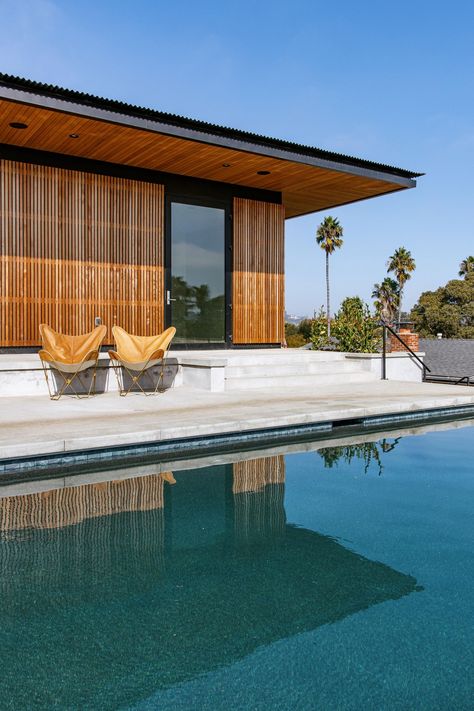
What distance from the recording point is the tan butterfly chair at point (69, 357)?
24.5ft

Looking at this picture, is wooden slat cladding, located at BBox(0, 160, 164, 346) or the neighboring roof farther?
the neighboring roof

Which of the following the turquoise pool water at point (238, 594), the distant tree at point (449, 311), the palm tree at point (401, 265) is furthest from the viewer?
the palm tree at point (401, 265)

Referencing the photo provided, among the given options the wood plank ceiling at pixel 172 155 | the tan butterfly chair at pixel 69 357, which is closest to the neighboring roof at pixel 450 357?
the wood plank ceiling at pixel 172 155

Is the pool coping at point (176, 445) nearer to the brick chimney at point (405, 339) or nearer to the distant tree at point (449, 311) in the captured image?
the brick chimney at point (405, 339)

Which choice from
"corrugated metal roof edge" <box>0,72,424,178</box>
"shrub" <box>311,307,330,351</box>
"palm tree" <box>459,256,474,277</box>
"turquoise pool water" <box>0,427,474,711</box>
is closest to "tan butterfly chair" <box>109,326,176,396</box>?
"corrugated metal roof edge" <box>0,72,424,178</box>

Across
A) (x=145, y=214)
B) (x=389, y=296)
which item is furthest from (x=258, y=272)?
(x=389, y=296)

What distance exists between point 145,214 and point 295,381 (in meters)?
3.81

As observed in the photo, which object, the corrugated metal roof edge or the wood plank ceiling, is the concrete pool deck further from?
the corrugated metal roof edge

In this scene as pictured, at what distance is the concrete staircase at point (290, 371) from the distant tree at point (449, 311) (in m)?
34.1

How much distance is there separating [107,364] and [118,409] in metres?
1.91

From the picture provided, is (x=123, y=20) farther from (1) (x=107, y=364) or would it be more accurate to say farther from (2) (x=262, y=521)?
(2) (x=262, y=521)

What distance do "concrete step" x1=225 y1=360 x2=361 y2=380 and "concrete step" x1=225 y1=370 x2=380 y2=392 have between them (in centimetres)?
13

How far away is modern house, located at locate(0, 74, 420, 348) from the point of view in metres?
8.50

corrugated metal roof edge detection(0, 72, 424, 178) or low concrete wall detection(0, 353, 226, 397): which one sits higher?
corrugated metal roof edge detection(0, 72, 424, 178)
